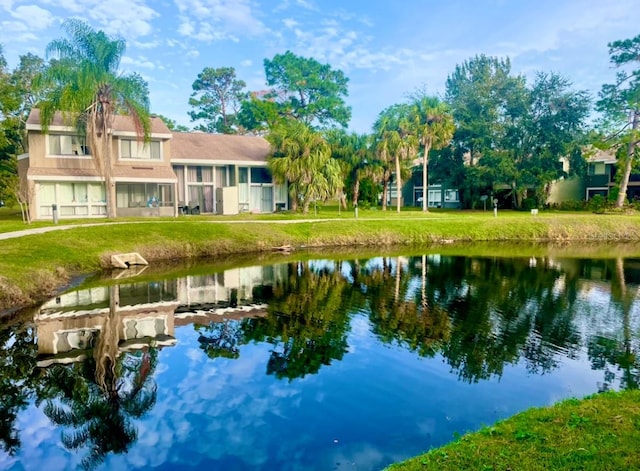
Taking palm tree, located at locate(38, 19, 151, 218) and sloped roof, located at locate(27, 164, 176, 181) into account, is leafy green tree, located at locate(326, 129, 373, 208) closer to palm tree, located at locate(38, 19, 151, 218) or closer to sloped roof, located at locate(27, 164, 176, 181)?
sloped roof, located at locate(27, 164, 176, 181)

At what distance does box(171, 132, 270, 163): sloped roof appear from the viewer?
35.2 meters

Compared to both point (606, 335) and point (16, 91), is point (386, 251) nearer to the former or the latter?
point (606, 335)

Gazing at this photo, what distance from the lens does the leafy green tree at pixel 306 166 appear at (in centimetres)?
3419

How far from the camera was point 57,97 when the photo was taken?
26.3m

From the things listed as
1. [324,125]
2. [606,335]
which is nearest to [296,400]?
[606,335]

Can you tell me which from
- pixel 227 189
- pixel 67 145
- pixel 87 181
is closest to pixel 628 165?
pixel 227 189

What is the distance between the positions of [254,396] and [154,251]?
15355 mm

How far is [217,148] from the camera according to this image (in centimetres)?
3697

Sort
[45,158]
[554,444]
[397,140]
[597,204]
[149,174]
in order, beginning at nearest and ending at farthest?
[554,444] < [45,158] < [149,174] < [397,140] < [597,204]

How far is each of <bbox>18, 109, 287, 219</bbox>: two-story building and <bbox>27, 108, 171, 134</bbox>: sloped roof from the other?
0.05 m

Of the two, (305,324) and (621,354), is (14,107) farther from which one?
(621,354)

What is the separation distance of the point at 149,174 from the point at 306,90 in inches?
1172

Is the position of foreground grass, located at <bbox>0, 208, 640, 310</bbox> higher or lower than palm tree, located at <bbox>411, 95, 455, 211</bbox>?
lower

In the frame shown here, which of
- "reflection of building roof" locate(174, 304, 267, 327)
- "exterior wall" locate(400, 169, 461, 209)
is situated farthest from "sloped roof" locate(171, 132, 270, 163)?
"reflection of building roof" locate(174, 304, 267, 327)
